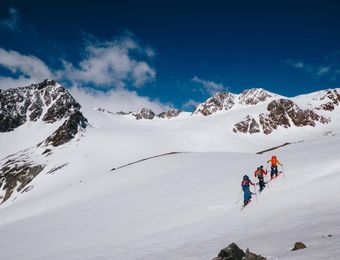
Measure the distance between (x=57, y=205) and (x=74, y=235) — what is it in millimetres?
18180

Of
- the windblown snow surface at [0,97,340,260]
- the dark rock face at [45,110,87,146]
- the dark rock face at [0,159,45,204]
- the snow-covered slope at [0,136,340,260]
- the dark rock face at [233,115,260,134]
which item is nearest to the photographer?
the snow-covered slope at [0,136,340,260]

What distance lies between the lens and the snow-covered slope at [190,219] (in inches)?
508

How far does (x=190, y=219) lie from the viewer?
20953 millimetres

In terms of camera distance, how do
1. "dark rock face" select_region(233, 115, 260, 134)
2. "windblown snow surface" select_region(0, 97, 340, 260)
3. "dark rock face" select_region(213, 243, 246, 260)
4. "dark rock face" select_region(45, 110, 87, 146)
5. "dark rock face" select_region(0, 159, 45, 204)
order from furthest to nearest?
"dark rock face" select_region(233, 115, 260, 134) < "dark rock face" select_region(45, 110, 87, 146) < "dark rock face" select_region(0, 159, 45, 204) < "windblown snow surface" select_region(0, 97, 340, 260) < "dark rock face" select_region(213, 243, 246, 260)

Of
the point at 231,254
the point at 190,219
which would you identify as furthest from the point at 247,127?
the point at 231,254

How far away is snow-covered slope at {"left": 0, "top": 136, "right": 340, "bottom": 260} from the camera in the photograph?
508 inches

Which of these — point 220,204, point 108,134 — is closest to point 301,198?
point 220,204

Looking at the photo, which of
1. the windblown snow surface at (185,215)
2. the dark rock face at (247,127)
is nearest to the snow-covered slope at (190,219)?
the windblown snow surface at (185,215)

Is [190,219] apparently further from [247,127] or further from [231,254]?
[247,127]

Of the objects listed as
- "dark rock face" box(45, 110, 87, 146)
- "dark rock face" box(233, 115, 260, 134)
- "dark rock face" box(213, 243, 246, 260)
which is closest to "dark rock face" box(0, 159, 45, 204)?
"dark rock face" box(45, 110, 87, 146)

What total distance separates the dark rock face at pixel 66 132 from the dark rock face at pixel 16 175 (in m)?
25.4

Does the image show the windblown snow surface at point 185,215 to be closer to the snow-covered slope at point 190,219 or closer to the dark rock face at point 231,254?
the snow-covered slope at point 190,219

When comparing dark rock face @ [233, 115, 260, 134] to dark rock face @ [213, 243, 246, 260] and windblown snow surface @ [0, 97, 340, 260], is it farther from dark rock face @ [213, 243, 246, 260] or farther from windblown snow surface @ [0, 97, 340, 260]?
dark rock face @ [213, 243, 246, 260]

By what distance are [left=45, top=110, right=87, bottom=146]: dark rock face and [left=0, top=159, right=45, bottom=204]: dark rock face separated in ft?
83.4
